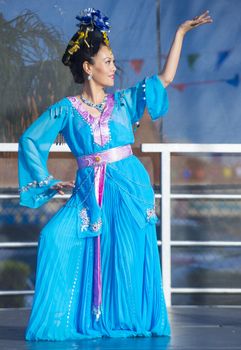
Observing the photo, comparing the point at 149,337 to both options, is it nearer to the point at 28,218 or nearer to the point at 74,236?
the point at 74,236

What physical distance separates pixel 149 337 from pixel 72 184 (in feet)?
2.29

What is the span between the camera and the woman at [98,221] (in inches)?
213

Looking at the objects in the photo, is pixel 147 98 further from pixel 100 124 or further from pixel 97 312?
pixel 97 312

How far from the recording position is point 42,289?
17.7 feet

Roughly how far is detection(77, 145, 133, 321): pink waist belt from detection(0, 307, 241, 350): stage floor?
183 millimetres

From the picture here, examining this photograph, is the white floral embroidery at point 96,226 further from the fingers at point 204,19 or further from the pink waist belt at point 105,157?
the fingers at point 204,19

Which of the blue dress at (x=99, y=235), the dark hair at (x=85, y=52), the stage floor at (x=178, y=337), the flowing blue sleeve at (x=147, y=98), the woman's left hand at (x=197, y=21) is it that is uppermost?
the woman's left hand at (x=197, y=21)

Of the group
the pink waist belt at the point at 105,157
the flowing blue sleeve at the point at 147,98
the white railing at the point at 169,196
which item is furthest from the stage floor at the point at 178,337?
the flowing blue sleeve at the point at 147,98

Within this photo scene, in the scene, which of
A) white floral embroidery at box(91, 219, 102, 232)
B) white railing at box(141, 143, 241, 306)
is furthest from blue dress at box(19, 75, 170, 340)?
white railing at box(141, 143, 241, 306)

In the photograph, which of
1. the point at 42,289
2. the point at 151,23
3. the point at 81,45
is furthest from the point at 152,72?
the point at 42,289

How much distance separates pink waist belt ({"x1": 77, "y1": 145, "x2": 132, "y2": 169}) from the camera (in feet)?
17.9

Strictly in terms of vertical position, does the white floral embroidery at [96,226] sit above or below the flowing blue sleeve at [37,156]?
below

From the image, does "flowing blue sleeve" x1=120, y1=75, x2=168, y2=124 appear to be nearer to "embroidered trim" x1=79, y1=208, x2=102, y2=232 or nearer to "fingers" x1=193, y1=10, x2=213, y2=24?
"fingers" x1=193, y1=10, x2=213, y2=24

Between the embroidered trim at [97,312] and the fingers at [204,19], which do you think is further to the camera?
the embroidered trim at [97,312]
